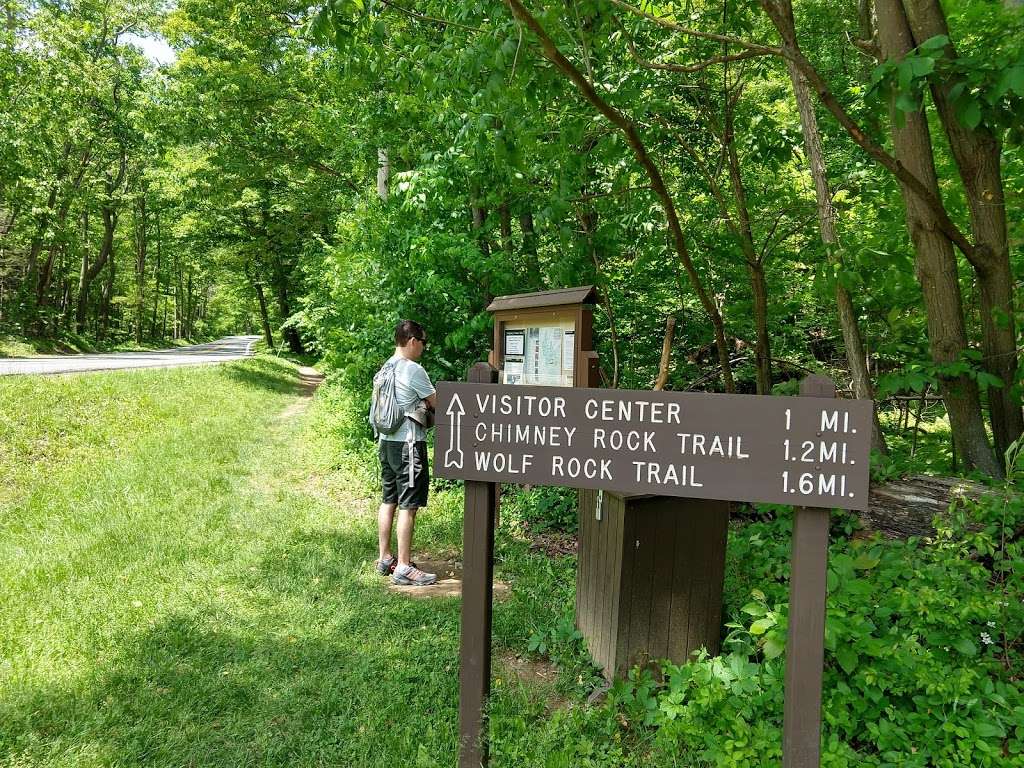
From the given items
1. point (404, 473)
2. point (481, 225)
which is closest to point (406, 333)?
point (404, 473)

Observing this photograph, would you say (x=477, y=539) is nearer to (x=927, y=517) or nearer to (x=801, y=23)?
(x=927, y=517)

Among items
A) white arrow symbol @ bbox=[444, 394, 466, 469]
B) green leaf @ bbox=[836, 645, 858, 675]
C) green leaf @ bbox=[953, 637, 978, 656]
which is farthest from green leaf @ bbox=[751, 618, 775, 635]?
white arrow symbol @ bbox=[444, 394, 466, 469]

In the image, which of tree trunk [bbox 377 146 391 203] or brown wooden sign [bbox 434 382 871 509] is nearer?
brown wooden sign [bbox 434 382 871 509]

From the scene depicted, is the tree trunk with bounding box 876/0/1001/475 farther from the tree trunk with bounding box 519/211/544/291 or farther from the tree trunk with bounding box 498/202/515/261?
the tree trunk with bounding box 498/202/515/261

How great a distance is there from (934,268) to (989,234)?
367 mm

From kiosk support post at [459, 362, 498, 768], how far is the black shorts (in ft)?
6.80

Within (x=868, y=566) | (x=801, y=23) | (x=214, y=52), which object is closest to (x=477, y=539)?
(x=868, y=566)

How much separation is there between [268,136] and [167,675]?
1357 cm

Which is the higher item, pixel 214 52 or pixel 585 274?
pixel 214 52

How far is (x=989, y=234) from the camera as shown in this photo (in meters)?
4.14

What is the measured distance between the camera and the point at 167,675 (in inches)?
127

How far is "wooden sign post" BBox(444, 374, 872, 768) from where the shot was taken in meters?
2.02

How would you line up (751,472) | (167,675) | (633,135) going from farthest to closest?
(633,135), (167,675), (751,472)

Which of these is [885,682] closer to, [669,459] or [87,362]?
[669,459]
